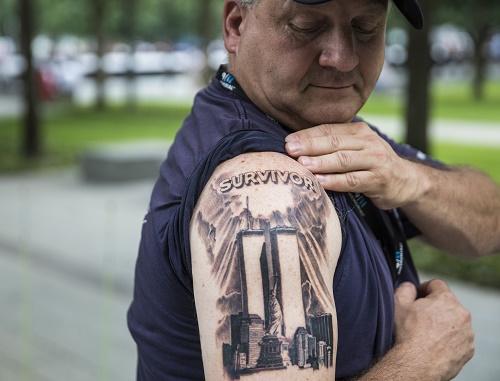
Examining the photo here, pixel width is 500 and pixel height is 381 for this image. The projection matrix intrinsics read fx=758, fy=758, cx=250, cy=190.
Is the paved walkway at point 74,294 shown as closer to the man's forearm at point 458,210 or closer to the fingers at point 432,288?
the man's forearm at point 458,210

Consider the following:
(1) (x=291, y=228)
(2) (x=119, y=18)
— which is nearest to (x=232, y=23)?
(1) (x=291, y=228)

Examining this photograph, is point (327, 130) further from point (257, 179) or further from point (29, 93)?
point (29, 93)

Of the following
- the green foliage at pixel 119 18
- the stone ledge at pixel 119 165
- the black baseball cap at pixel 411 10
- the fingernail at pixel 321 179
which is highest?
the black baseball cap at pixel 411 10

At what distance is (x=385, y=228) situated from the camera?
1.92 meters

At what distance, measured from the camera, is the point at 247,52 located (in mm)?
1752

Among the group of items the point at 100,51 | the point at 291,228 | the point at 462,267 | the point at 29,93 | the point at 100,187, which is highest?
the point at 291,228

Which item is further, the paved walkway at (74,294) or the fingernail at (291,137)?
the paved walkway at (74,294)

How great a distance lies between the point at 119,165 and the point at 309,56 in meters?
10.1

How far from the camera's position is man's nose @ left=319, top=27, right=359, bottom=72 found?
1.66 metres

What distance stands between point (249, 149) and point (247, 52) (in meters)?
0.30

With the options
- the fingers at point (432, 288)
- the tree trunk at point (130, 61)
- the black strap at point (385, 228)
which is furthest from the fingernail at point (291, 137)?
the tree trunk at point (130, 61)

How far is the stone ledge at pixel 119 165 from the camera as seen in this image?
11.6m

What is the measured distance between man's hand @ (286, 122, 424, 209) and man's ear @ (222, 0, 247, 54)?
30 cm

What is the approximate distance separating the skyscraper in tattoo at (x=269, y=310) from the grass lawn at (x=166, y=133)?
5499 millimetres
